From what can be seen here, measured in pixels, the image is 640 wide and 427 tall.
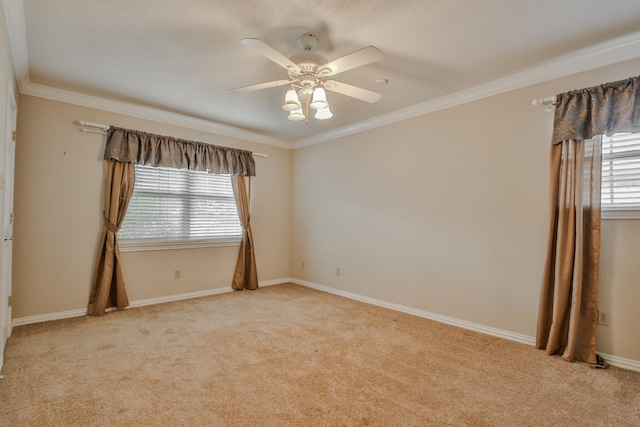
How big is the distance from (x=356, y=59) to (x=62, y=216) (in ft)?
11.6

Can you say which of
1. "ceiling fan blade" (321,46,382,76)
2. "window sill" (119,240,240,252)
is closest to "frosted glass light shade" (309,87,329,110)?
"ceiling fan blade" (321,46,382,76)

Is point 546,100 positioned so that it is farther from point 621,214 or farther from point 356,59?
point 356,59

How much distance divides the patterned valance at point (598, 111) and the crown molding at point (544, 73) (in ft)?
0.78

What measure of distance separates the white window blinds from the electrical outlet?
835 mm

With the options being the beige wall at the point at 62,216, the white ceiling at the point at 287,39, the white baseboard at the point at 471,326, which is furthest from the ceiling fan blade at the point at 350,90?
the beige wall at the point at 62,216

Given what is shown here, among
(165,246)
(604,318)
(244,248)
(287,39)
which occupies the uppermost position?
(287,39)

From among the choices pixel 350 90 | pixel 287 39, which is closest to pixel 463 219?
pixel 350 90

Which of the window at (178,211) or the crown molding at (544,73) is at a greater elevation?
the crown molding at (544,73)

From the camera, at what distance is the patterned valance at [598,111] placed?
236cm

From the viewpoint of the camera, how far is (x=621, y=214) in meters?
2.46

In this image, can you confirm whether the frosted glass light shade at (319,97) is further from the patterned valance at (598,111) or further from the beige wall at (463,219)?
the patterned valance at (598,111)

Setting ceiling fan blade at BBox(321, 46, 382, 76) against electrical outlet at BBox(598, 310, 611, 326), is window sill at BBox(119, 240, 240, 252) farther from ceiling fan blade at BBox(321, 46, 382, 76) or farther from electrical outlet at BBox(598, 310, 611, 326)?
electrical outlet at BBox(598, 310, 611, 326)

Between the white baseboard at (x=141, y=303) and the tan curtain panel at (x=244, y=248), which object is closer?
the white baseboard at (x=141, y=303)

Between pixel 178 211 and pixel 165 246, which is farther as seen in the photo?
pixel 178 211
